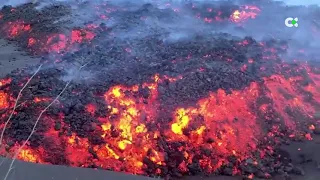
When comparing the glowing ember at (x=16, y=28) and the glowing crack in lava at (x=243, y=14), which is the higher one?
the glowing crack in lava at (x=243, y=14)

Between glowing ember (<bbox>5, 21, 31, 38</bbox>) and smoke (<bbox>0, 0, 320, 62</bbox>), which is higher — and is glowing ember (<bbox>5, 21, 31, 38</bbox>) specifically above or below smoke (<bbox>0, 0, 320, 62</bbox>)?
below

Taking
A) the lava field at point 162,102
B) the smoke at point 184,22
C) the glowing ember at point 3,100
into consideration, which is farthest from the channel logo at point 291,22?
the glowing ember at point 3,100

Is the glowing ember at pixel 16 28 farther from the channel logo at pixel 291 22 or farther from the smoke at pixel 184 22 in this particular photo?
the channel logo at pixel 291 22

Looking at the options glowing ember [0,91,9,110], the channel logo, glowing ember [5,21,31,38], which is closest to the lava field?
glowing ember [0,91,9,110]

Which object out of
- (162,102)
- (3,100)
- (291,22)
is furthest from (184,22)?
(3,100)

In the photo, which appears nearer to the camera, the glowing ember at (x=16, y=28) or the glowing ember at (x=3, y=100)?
the glowing ember at (x=3, y=100)

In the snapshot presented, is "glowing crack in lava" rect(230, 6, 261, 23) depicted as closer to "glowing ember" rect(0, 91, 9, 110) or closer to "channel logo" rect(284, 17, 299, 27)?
"channel logo" rect(284, 17, 299, 27)

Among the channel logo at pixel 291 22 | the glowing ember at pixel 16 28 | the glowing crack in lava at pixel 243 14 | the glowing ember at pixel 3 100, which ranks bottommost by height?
the glowing ember at pixel 16 28
